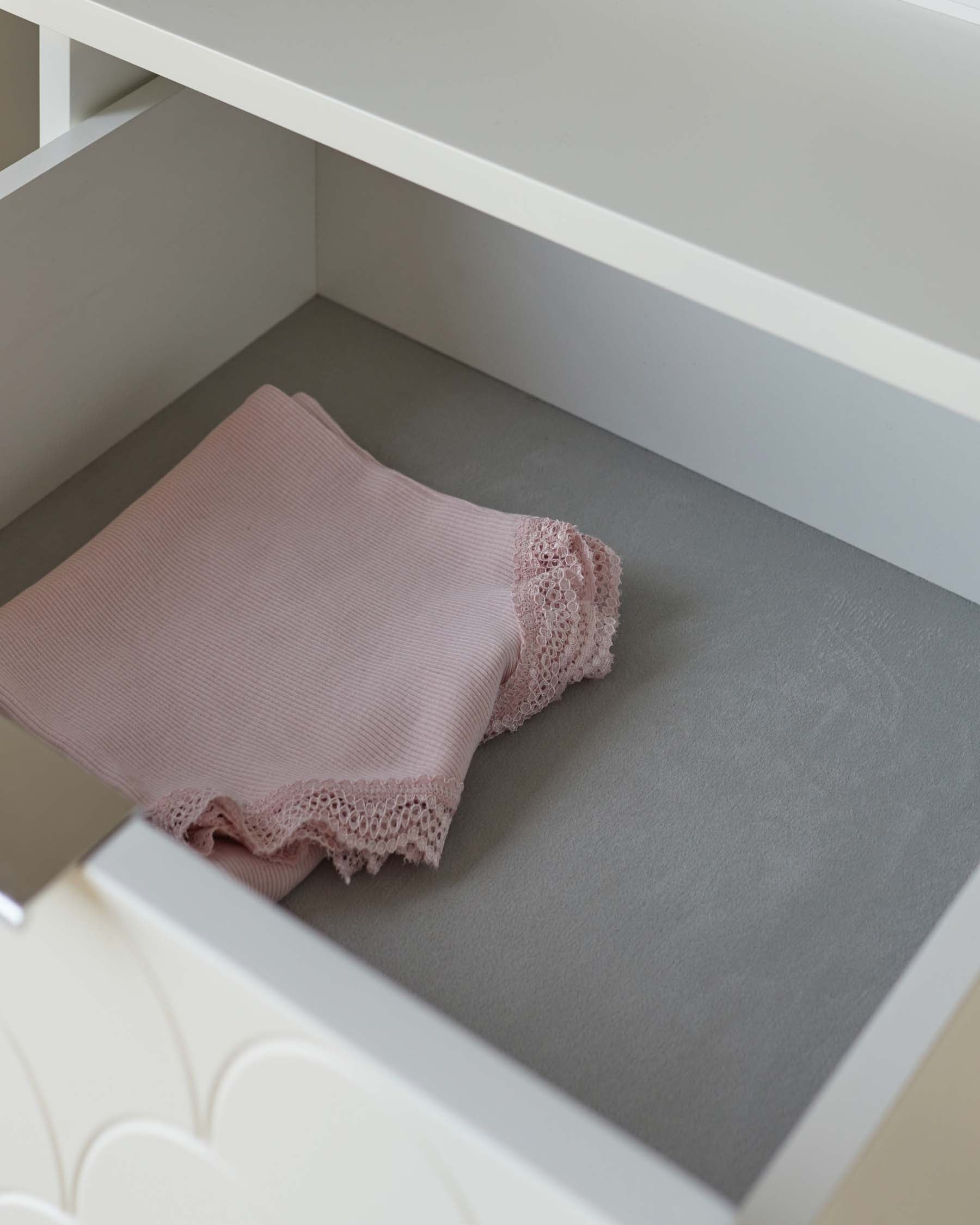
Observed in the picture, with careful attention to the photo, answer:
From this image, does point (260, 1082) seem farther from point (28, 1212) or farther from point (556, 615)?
point (556, 615)

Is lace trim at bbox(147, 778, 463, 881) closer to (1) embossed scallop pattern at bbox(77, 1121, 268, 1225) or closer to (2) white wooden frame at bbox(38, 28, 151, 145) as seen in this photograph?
(1) embossed scallop pattern at bbox(77, 1121, 268, 1225)

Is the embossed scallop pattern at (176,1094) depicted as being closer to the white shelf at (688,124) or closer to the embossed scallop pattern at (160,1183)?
the embossed scallop pattern at (160,1183)

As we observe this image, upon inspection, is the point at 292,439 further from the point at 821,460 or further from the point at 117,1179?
the point at 117,1179

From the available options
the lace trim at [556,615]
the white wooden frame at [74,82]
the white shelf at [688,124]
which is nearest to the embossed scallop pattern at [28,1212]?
the lace trim at [556,615]

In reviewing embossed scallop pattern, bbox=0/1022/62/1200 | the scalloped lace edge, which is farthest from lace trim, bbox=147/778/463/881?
embossed scallop pattern, bbox=0/1022/62/1200

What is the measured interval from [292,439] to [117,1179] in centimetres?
46

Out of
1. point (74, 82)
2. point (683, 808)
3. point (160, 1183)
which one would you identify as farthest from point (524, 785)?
point (74, 82)

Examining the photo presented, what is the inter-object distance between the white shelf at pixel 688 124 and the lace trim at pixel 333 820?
0.87ft

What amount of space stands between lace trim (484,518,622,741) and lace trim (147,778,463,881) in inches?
3.4

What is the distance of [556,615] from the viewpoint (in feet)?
2.38

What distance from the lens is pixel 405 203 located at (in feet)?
3.12

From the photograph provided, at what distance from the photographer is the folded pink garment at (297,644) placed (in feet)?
A: 2.11

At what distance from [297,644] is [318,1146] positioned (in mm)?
363

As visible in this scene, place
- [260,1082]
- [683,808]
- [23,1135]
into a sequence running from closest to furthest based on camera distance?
[260,1082] < [23,1135] < [683,808]
